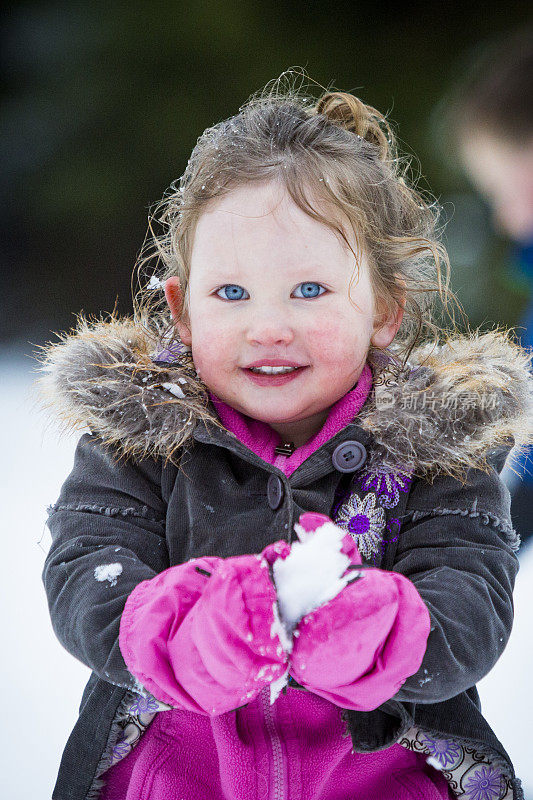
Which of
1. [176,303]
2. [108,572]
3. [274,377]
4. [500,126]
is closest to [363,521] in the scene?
[274,377]

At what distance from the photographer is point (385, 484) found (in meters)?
1.00

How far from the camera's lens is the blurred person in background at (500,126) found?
237 centimetres

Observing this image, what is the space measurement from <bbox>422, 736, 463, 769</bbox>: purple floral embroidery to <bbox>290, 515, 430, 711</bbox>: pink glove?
0.25 m

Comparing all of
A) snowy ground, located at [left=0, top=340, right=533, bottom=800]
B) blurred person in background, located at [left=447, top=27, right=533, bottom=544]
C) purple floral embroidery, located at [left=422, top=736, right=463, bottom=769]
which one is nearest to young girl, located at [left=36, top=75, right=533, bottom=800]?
purple floral embroidery, located at [left=422, top=736, right=463, bottom=769]

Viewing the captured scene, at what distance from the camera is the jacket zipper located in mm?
877

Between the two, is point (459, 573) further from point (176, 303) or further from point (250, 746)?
point (176, 303)

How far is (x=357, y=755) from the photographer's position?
3.09ft

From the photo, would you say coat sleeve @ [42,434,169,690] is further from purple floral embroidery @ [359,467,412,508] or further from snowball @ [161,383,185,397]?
purple floral embroidery @ [359,467,412,508]

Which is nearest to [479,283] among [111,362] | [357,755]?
[111,362]

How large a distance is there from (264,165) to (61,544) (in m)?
0.54

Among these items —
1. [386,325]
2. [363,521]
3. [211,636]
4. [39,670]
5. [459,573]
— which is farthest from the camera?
[39,670]

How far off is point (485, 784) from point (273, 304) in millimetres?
632

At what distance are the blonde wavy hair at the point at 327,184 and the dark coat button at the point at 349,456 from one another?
0.62 feet

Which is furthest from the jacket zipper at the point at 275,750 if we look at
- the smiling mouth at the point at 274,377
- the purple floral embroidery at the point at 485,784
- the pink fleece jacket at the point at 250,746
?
the smiling mouth at the point at 274,377
